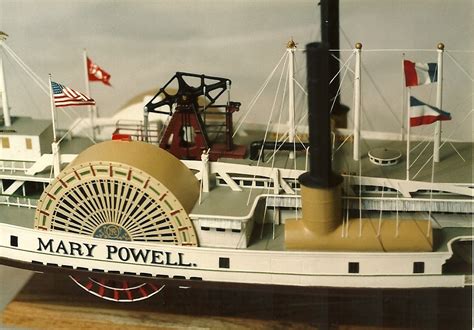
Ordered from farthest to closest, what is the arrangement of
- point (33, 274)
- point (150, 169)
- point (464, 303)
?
point (33, 274), point (464, 303), point (150, 169)

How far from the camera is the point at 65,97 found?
1592 centimetres

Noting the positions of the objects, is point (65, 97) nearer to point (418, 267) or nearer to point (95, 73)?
point (95, 73)

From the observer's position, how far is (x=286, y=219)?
15.3 m

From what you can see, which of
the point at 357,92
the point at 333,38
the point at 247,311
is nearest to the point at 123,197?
the point at 247,311

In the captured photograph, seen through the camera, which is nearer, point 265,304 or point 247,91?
point 265,304

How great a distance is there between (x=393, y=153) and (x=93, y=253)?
5456 millimetres

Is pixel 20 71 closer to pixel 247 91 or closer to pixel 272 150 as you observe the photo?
pixel 247 91

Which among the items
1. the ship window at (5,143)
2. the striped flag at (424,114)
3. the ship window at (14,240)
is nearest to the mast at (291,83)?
the striped flag at (424,114)

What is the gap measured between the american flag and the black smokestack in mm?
4052

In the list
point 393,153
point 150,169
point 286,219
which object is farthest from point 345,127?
point 150,169

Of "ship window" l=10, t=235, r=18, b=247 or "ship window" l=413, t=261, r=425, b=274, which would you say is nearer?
"ship window" l=413, t=261, r=425, b=274

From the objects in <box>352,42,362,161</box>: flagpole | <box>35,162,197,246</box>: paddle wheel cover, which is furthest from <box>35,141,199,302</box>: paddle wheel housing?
<box>352,42,362,161</box>: flagpole

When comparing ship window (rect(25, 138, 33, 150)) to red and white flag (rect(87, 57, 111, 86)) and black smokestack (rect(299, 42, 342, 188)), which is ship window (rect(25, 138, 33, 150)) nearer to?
red and white flag (rect(87, 57, 111, 86))

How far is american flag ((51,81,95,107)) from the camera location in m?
15.9
